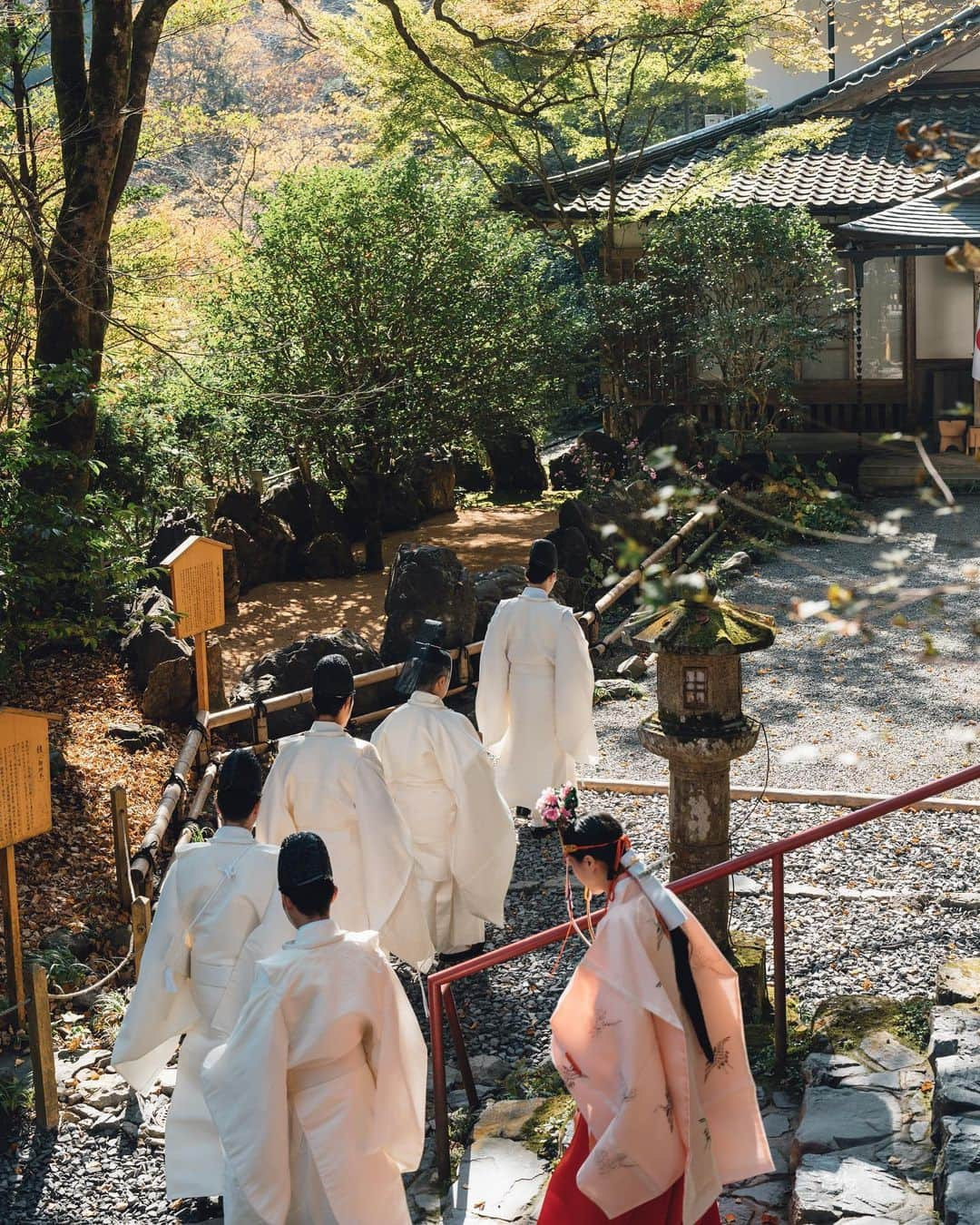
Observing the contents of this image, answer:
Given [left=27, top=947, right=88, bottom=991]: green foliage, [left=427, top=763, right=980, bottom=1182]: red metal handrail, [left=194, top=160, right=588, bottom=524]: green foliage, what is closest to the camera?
[left=427, top=763, right=980, bottom=1182]: red metal handrail

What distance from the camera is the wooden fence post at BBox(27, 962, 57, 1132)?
17.8ft

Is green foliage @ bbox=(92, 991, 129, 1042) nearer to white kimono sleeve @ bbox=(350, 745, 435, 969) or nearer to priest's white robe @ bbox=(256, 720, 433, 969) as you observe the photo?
priest's white robe @ bbox=(256, 720, 433, 969)

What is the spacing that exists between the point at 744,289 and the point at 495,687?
1007 centimetres

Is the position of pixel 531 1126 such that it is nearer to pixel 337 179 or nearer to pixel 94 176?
pixel 94 176

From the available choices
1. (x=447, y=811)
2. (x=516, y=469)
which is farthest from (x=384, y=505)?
(x=447, y=811)

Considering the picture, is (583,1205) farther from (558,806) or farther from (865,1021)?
(865,1021)

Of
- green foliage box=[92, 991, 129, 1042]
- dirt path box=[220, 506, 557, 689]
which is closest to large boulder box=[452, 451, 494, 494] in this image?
dirt path box=[220, 506, 557, 689]

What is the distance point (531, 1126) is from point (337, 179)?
11947 millimetres

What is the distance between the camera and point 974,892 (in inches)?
261

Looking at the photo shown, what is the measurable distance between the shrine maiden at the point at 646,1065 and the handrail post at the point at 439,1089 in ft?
2.70

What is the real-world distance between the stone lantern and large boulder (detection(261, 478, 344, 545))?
9.64m

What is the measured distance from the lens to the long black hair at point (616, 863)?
146 inches

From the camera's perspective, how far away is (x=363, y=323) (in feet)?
47.0

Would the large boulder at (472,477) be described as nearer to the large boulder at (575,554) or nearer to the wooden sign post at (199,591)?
the large boulder at (575,554)
